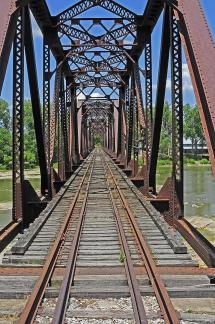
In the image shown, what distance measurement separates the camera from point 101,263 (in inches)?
261

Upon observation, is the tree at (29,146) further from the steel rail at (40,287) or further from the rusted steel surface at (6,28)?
the steel rail at (40,287)

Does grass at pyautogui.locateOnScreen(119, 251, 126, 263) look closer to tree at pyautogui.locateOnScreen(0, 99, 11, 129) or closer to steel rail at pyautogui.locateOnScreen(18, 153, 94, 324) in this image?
steel rail at pyautogui.locateOnScreen(18, 153, 94, 324)

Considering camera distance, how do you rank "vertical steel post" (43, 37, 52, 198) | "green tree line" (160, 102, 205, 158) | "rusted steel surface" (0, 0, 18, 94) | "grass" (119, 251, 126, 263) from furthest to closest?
"green tree line" (160, 102, 205, 158) < "vertical steel post" (43, 37, 52, 198) < "rusted steel surface" (0, 0, 18, 94) < "grass" (119, 251, 126, 263)

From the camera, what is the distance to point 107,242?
808 cm

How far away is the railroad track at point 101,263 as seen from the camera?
4789mm

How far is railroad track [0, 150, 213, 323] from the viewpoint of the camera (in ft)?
15.7

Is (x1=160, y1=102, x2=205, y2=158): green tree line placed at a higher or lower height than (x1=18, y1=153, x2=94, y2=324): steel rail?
higher

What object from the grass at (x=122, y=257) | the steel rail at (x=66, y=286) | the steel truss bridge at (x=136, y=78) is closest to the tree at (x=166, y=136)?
the steel truss bridge at (x=136, y=78)

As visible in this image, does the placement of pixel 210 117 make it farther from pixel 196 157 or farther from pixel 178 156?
pixel 196 157

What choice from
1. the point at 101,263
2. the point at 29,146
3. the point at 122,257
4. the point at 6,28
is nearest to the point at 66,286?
the point at 101,263

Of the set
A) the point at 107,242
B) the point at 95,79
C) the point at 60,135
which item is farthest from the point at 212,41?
the point at 95,79

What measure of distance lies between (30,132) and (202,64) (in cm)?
7790

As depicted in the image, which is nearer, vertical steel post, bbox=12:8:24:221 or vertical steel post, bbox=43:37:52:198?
vertical steel post, bbox=12:8:24:221

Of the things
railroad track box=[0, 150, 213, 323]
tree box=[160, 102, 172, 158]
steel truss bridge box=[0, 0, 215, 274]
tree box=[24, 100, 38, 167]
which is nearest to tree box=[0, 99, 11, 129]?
tree box=[24, 100, 38, 167]
